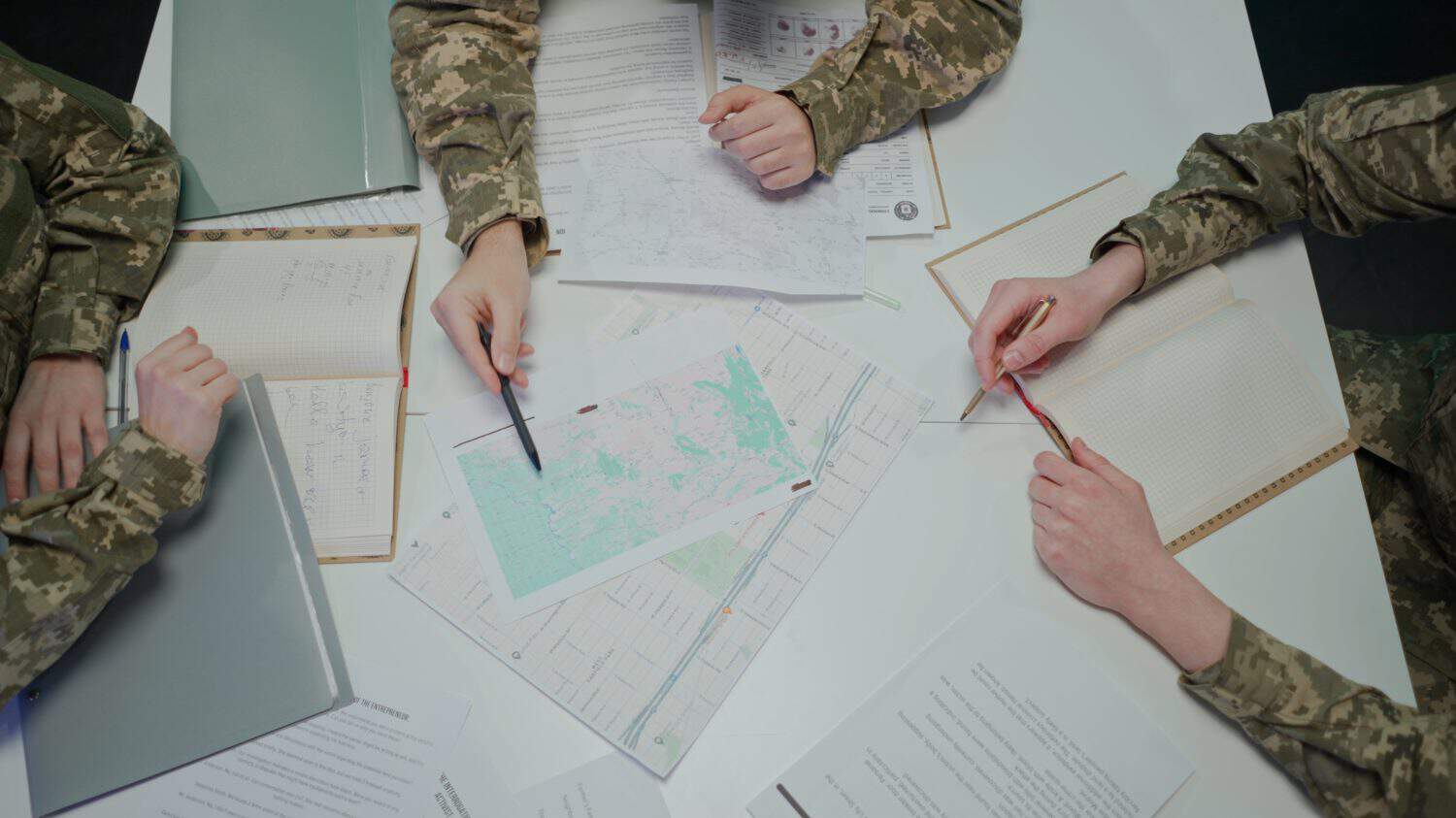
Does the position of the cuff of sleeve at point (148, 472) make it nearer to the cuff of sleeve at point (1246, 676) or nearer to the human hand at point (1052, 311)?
the human hand at point (1052, 311)

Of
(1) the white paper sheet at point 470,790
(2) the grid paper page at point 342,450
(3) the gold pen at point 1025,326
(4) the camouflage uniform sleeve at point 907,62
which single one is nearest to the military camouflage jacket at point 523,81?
(4) the camouflage uniform sleeve at point 907,62

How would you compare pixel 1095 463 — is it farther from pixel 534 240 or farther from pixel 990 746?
pixel 534 240

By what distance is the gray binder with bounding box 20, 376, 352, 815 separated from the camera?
871mm

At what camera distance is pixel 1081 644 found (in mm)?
941

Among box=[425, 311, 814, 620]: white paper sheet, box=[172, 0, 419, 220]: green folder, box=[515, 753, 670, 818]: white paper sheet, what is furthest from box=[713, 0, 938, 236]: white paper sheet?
box=[515, 753, 670, 818]: white paper sheet

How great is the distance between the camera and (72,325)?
100 centimetres

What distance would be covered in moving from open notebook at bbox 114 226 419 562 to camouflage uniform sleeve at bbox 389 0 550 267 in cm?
11

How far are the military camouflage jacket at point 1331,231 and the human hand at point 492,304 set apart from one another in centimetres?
71

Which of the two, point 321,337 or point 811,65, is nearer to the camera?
point 321,337

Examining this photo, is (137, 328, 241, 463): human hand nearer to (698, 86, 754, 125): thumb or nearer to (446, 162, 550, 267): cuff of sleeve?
(446, 162, 550, 267): cuff of sleeve

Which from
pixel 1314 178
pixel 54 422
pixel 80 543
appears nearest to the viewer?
pixel 80 543

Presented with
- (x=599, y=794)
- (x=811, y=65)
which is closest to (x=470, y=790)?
(x=599, y=794)

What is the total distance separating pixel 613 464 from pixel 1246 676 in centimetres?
68

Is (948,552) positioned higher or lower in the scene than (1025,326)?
lower
